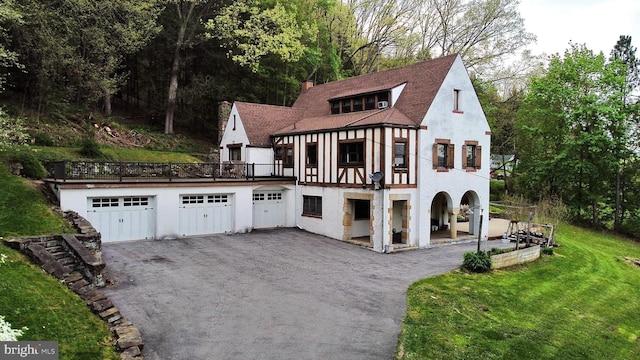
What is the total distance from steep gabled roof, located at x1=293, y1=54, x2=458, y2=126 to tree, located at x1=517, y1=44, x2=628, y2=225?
15.3m

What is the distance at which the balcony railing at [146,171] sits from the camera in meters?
17.6

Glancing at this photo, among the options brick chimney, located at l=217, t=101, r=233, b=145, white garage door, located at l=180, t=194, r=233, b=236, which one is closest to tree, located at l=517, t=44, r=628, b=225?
brick chimney, located at l=217, t=101, r=233, b=145

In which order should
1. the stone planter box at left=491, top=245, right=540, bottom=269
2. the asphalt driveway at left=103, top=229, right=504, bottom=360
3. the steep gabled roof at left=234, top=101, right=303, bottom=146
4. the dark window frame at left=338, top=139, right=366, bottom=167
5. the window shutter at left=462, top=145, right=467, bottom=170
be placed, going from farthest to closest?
the steep gabled roof at left=234, top=101, right=303, bottom=146
the window shutter at left=462, top=145, right=467, bottom=170
the dark window frame at left=338, top=139, right=366, bottom=167
the stone planter box at left=491, top=245, right=540, bottom=269
the asphalt driveway at left=103, top=229, right=504, bottom=360

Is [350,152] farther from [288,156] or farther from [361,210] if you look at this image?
[288,156]

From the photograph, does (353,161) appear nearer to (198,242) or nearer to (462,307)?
(198,242)

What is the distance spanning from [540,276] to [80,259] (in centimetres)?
1671

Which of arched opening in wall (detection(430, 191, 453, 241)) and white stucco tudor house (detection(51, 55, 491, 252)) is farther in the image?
arched opening in wall (detection(430, 191, 453, 241))

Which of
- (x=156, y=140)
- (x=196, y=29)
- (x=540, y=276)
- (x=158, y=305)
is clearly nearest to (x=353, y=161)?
(x=540, y=276)

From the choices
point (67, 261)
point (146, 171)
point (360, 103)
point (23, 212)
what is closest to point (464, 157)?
point (360, 103)

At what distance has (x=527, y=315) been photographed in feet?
40.5

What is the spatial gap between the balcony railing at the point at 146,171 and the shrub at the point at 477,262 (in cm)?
1180

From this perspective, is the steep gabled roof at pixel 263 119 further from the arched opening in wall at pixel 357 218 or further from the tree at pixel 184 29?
the tree at pixel 184 29

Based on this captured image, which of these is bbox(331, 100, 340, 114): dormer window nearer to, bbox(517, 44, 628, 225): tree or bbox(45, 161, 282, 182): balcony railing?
bbox(45, 161, 282, 182): balcony railing

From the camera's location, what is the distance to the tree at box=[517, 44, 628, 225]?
29781 mm
